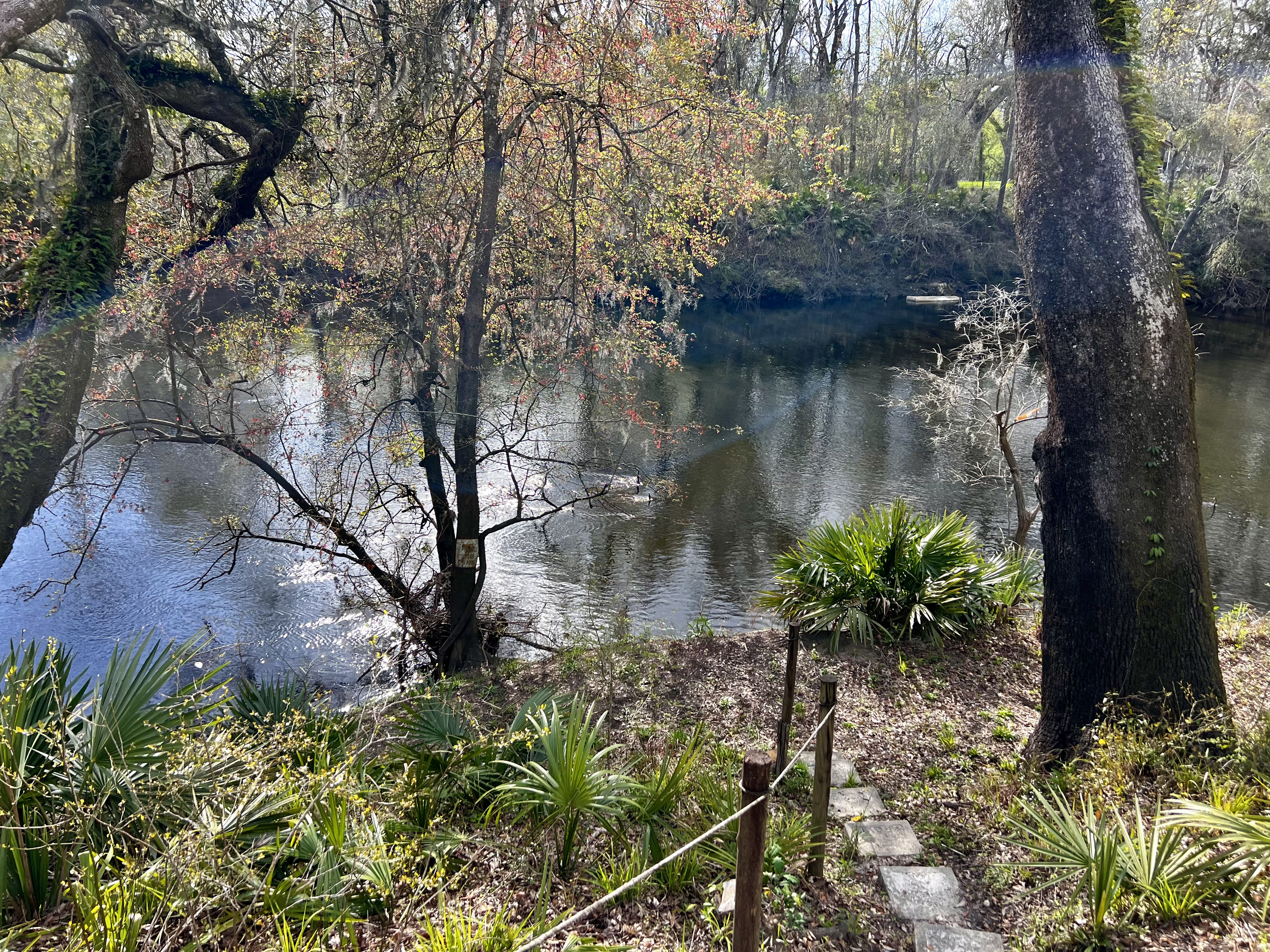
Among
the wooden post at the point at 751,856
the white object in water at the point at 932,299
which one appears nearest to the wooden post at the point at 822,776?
the wooden post at the point at 751,856

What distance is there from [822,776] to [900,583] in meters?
4.26

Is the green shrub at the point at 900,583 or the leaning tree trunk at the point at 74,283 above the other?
the leaning tree trunk at the point at 74,283

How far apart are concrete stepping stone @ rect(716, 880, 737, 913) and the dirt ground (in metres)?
0.08

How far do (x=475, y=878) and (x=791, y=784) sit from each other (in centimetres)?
228

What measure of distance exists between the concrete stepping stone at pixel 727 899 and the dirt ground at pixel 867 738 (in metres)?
0.08

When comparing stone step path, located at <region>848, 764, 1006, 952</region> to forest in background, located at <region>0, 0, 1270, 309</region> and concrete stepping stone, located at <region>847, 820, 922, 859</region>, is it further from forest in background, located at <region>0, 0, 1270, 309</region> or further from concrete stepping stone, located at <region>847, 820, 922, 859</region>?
forest in background, located at <region>0, 0, 1270, 309</region>

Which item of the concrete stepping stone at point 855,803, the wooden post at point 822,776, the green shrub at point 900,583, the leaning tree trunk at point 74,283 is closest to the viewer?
the wooden post at point 822,776

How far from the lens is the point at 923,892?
3.87 metres

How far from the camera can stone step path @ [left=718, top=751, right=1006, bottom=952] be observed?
345 cm

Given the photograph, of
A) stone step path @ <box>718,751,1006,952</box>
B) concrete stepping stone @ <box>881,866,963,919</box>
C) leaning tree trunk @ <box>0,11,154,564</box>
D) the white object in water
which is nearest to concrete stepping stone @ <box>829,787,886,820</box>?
stone step path @ <box>718,751,1006,952</box>

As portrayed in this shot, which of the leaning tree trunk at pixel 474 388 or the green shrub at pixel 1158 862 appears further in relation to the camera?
the leaning tree trunk at pixel 474 388

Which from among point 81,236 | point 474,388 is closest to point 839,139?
point 474,388

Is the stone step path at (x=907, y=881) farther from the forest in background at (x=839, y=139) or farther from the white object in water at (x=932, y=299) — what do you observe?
the white object in water at (x=932, y=299)

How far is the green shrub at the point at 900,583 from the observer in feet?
25.1
